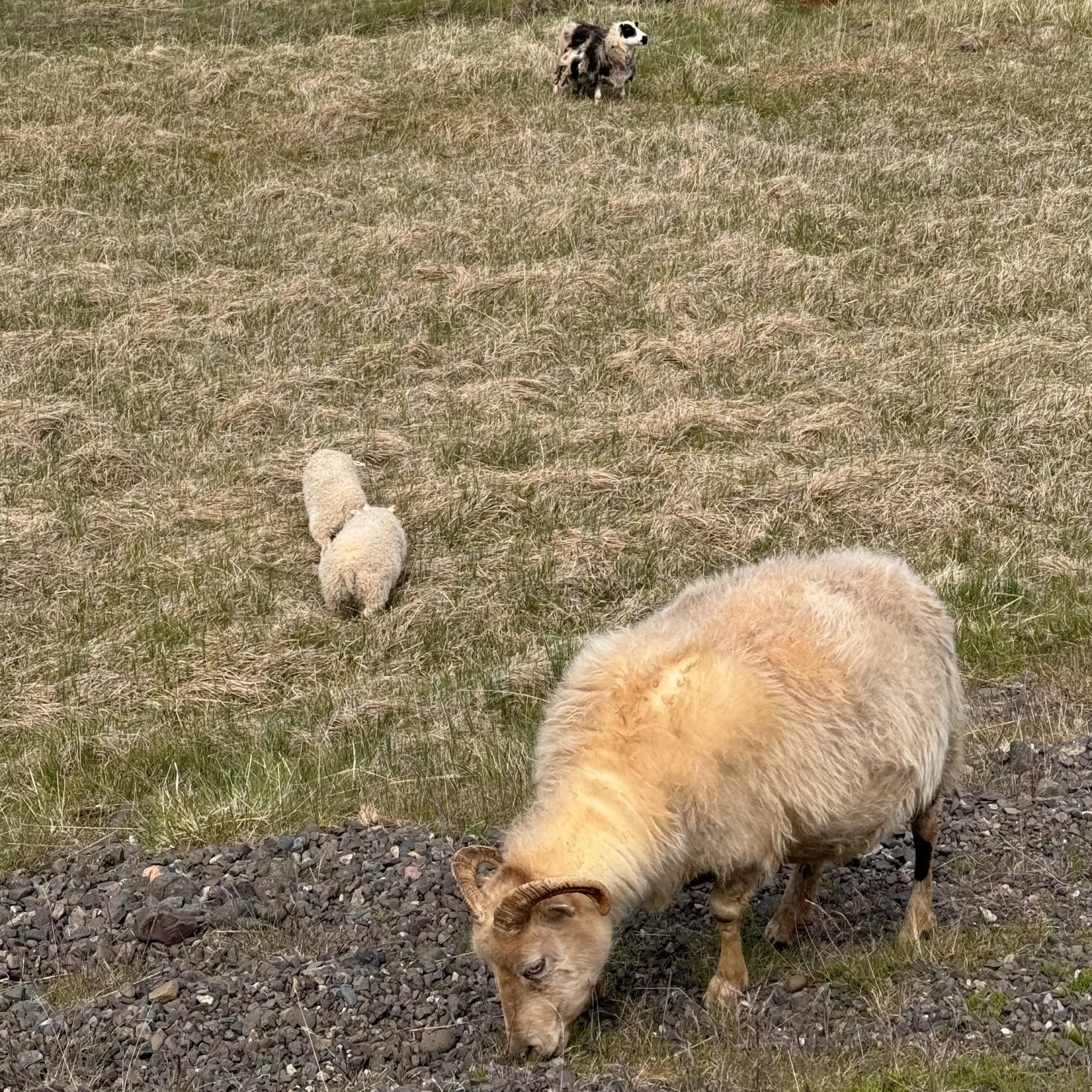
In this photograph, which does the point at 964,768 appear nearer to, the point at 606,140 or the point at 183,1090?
the point at 183,1090

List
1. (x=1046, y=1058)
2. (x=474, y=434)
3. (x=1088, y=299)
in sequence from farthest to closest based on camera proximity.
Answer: (x=1088, y=299)
(x=474, y=434)
(x=1046, y=1058)

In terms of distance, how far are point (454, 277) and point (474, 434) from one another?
12.7 feet

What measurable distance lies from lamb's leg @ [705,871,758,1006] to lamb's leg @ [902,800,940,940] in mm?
827

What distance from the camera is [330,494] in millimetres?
12109

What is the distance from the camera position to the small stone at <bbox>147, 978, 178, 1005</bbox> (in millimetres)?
5875

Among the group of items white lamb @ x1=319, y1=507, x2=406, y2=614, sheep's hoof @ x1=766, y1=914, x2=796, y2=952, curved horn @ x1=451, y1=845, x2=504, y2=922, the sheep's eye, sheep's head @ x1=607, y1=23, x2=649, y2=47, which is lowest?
white lamb @ x1=319, y1=507, x2=406, y2=614

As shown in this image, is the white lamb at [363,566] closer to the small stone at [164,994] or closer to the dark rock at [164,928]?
the dark rock at [164,928]

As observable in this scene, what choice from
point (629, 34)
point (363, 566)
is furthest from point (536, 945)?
point (629, 34)

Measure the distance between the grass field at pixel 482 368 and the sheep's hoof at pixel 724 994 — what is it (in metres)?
1.96

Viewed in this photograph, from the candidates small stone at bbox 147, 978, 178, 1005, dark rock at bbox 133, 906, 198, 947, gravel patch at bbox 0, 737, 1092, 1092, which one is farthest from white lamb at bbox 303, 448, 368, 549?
small stone at bbox 147, 978, 178, 1005

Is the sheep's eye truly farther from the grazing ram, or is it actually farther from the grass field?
the grass field

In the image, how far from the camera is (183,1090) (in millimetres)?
5324

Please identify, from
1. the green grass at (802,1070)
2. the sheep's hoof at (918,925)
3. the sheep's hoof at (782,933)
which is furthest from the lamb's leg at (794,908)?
the green grass at (802,1070)

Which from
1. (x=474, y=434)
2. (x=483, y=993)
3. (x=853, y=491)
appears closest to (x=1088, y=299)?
(x=853, y=491)
